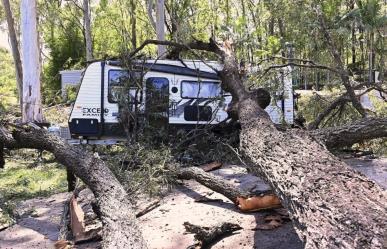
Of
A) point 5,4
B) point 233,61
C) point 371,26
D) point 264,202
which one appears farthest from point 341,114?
point 371,26

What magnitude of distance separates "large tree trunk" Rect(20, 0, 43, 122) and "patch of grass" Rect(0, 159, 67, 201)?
4186mm

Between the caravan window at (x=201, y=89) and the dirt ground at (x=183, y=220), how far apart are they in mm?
3561

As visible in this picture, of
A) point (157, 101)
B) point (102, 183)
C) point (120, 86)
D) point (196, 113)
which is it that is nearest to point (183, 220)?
point (102, 183)

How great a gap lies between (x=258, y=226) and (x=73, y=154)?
2.58 meters

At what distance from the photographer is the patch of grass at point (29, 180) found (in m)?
8.09

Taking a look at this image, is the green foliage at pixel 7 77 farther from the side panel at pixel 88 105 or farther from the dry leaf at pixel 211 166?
the dry leaf at pixel 211 166

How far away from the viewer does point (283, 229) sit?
14.8 feet

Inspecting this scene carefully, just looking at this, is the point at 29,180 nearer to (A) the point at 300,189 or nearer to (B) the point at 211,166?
(B) the point at 211,166

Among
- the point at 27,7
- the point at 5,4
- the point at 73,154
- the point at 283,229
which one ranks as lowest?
the point at 283,229

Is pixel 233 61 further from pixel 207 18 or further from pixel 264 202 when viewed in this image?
pixel 207 18

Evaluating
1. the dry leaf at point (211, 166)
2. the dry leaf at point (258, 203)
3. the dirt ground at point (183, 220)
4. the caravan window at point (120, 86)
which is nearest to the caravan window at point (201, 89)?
the caravan window at point (120, 86)

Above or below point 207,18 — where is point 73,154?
below

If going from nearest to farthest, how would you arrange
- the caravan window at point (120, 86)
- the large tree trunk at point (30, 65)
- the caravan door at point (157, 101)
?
the caravan window at point (120, 86), the caravan door at point (157, 101), the large tree trunk at point (30, 65)

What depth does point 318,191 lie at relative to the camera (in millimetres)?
2873
